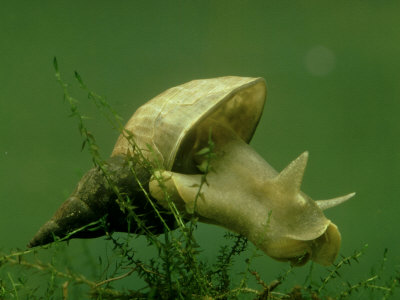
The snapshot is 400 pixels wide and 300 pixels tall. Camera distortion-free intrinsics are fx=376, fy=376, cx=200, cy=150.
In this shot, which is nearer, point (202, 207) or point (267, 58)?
point (202, 207)

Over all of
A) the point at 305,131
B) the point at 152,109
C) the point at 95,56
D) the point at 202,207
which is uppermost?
the point at 95,56

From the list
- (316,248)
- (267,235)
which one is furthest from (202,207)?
(316,248)

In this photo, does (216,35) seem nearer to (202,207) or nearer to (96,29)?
(96,29)

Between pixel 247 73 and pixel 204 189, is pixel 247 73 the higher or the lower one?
the higher one

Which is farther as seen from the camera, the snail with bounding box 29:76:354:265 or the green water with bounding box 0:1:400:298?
the green water with bounding box 0:1:400:298

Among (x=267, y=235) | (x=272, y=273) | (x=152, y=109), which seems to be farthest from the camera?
(x=272, y=273)
